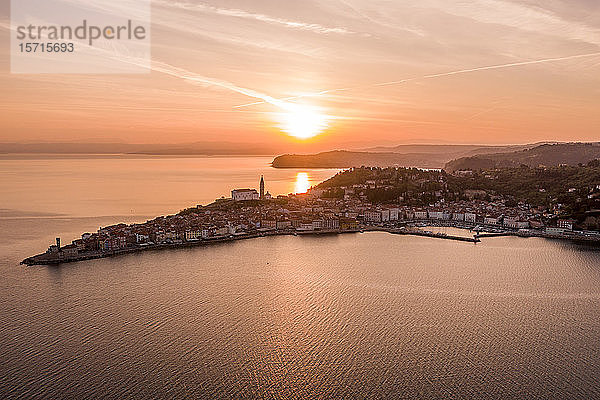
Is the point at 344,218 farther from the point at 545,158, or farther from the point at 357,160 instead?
the point at 357,160

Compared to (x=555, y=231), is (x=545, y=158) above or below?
above

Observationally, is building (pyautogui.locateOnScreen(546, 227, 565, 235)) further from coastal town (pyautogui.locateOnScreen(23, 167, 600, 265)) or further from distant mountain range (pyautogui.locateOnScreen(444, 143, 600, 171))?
distant mountain range (pyautogui.locateOnScreen(444, 143, 600, 171))

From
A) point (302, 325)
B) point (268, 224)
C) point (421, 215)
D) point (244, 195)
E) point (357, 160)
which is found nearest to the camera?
point (302, 325)

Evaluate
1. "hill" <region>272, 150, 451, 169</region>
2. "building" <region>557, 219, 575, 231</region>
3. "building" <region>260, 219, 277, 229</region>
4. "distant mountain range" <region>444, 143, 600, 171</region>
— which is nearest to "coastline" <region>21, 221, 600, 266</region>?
"building" <region>260, 219, 277, 229</region>

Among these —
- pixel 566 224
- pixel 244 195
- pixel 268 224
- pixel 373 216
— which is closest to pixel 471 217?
pixel 566 224

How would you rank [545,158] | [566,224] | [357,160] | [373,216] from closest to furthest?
[566,224] → [373,216] → [545,158] → [357,160]
